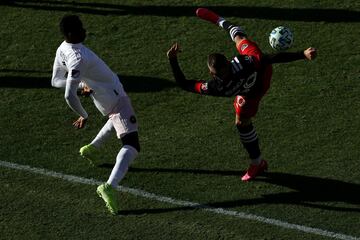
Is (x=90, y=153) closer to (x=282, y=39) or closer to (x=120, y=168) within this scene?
(x=120, y=168)

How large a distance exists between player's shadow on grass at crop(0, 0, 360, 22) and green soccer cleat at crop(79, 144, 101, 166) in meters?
4.17

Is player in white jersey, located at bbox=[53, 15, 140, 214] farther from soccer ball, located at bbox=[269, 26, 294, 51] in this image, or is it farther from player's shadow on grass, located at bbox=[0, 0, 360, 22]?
player's shadow on grass, located at bbox=[0, 0, 360, 22]

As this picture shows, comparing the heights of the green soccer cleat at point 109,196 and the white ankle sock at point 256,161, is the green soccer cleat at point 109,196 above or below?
above

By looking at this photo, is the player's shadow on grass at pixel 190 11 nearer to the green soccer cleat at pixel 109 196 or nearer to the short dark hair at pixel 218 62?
the short dark hair at pixel 218 62

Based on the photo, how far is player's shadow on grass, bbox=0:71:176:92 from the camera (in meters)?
12.4

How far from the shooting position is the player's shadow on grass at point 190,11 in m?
13.8

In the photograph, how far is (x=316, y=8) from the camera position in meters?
14.1

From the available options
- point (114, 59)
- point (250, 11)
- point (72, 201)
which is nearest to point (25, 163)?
point (72, 201)

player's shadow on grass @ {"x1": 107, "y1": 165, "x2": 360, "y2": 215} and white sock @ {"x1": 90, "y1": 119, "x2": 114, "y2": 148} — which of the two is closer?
player's shadow on grass @ {"x1": 107, "y1": 165, "x2": 360, "y2": 215}

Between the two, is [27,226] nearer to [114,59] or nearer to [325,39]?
[114,59]

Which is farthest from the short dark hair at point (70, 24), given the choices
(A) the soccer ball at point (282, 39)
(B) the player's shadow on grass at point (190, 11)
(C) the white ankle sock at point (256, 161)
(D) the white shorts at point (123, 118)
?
(B) the player's shadow on grass at point (190, 11)

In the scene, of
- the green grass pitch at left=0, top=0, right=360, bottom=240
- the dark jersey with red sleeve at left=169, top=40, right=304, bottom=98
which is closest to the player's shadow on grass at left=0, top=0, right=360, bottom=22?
the green grass pitch at left=0, top=0, right=360, bottom=240

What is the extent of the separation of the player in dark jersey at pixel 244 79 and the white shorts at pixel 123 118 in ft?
2.33

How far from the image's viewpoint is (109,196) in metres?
9.77
